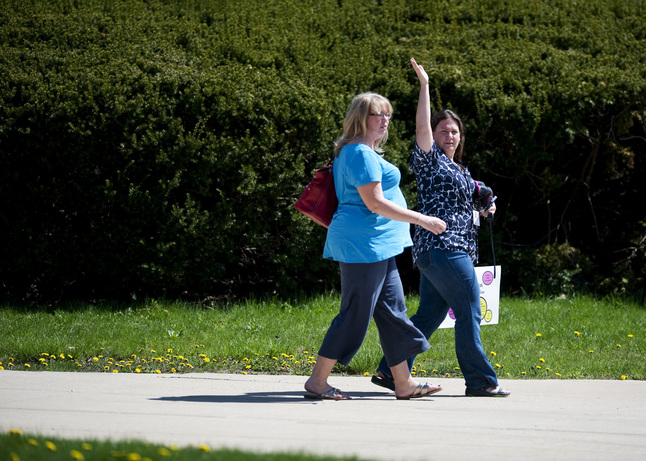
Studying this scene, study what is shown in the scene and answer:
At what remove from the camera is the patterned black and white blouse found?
198 inches

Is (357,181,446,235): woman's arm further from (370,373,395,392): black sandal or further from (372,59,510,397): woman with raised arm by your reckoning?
(370,373,395,392): black sandal

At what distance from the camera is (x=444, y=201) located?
5074mm

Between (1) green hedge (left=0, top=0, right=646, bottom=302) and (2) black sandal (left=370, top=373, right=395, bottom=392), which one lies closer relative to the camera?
(2) black sandal (left=370, top=373, right=395, bottom=392)

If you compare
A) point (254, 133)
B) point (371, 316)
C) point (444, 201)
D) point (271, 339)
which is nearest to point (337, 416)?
point (371, 316)

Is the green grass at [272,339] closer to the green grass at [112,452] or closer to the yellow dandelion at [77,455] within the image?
the green grass at [112,452]

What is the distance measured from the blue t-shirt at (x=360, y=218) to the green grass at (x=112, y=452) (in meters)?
1.64

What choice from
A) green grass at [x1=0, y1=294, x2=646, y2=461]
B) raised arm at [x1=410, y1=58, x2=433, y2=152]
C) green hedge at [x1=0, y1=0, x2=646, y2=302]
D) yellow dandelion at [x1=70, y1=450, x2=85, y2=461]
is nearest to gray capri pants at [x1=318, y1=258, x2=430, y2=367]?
raised arm at [x1=410, y1=58, x2=433, y2=152]

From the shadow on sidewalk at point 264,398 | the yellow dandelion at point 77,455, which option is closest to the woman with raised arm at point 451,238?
the shadow on sidewalk at point 264,398

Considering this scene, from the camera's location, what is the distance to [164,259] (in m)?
8.16

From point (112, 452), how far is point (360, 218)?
6.92 ft

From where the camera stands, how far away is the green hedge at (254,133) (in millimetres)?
8062

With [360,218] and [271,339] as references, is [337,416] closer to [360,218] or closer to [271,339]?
[360,218]

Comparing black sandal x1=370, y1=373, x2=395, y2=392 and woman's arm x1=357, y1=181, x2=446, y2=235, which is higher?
woman's arm x1=357, y1=181, x2=446, y2=235

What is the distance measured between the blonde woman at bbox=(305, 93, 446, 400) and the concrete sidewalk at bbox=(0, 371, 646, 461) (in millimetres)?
297
